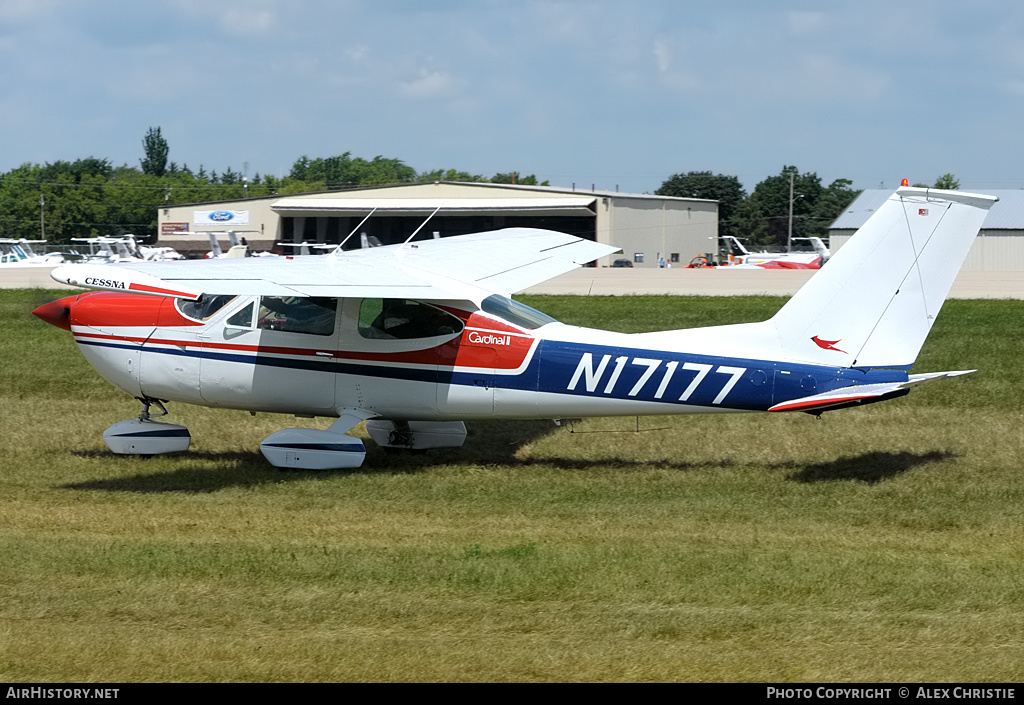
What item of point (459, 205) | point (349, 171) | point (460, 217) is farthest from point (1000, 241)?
point (349, 171)

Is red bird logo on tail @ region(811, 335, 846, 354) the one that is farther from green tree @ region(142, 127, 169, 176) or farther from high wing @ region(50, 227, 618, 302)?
green tree @ region(142, 127, 169, 176)

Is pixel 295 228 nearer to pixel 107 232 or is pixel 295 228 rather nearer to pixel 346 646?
pixel 107 232

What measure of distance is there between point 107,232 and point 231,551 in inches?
5041

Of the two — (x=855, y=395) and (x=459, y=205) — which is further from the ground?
(x=459, y=205)

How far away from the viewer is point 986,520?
8.80 meters

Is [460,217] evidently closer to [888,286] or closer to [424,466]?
[424,466]

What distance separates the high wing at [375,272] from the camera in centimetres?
923

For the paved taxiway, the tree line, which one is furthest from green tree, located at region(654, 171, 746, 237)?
the paved taxiway

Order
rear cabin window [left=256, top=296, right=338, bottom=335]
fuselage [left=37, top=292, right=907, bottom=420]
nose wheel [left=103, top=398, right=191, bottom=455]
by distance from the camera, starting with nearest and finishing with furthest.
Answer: fuselage [left=37, top=292, right=907, bottom=420] → rear cabin window [left=256, top=296, right=338, bottom=335] → nose wheel [left=103, top=398, right=191, bottom=455]

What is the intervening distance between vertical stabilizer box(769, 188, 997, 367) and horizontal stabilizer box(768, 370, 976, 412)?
36 centimetres

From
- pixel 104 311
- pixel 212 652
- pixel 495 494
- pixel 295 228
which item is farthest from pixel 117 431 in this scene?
pixel 295 228

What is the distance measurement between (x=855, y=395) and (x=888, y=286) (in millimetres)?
1052

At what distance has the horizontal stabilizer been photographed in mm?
8903

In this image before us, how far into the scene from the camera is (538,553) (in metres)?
7.91
